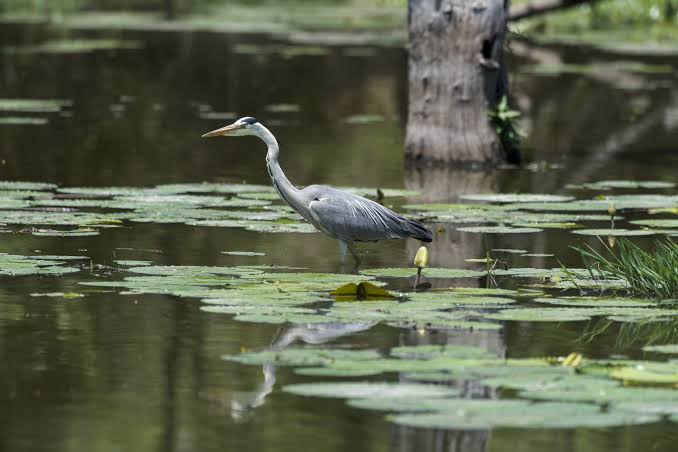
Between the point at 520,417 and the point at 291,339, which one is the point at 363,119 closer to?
the point at 291,339

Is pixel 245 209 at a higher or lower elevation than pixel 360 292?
lower

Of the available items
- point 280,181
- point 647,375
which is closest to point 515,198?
point 280,181

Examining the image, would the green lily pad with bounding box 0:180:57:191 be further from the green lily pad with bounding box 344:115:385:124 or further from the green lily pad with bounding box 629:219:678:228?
the green lily pad with bounding box 344:115:385:124

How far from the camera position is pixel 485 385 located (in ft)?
18.2

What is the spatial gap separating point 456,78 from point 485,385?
7.66m

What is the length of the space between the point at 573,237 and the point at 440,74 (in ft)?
11.8

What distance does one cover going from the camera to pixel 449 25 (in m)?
12.9

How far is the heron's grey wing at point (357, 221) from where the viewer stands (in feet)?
27.2

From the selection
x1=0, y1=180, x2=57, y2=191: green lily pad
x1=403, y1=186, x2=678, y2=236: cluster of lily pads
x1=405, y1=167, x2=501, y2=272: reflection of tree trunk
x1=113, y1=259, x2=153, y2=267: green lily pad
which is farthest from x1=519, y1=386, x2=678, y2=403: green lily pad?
x1=0, y1=180, x2=57, y2=191: green lily pad

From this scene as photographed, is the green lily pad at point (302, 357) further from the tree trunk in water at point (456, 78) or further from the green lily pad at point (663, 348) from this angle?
the tree trunk in water at point (456, 78)

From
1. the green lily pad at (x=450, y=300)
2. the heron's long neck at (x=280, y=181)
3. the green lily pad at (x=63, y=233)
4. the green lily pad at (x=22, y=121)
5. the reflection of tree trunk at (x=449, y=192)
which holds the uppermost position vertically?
the heron's long neck at (x=280, y=181)

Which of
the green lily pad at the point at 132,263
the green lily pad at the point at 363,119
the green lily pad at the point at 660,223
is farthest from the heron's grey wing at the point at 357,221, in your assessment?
the green lily pad at the point at 363,119

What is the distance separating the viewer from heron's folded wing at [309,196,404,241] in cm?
828

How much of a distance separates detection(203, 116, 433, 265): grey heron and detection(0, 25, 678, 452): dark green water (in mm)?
240
